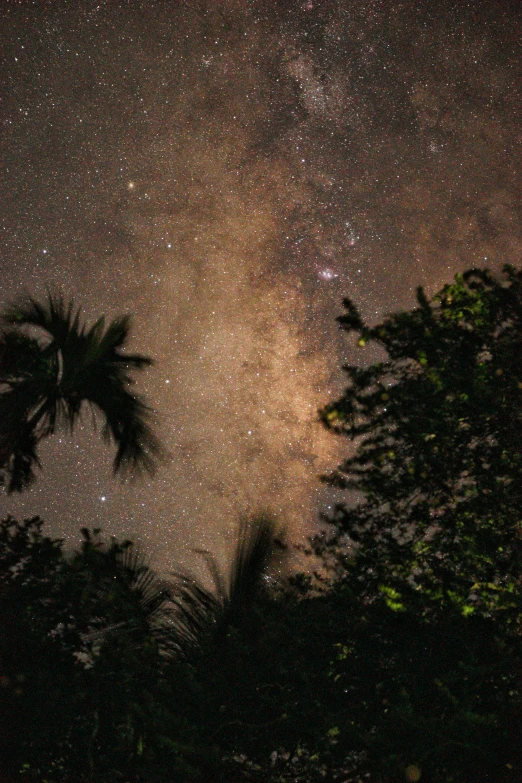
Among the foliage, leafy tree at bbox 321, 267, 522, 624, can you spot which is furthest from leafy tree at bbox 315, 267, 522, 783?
the foliage

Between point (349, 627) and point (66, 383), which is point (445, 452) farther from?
point (66, 383)

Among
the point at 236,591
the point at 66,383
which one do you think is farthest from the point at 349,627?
the point at 66,383

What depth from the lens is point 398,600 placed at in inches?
253

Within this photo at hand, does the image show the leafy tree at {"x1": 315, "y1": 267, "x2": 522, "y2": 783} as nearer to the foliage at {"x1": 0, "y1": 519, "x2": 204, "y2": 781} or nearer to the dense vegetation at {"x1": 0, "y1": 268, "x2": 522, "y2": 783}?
the dense vegetation at {"x1": 0, "y1": 268, "x2": 522, "y2": 783}

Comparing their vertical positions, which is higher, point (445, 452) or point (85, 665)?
point (445, 452)

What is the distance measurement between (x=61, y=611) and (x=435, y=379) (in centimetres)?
392

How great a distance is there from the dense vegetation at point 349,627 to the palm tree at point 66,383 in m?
1.01

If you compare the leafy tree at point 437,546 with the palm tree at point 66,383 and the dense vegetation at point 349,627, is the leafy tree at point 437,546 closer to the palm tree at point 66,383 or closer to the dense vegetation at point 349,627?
the dense vegetation at point 349,627

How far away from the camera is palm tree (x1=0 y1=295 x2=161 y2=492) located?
654cm

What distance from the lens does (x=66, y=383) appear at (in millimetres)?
6535

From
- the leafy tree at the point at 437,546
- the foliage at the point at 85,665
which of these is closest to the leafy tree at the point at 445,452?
the leafy tree at the point at 437,546

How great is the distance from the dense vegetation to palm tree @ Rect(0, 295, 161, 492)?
1.01 metres

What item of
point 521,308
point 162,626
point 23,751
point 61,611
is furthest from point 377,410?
point 23,751

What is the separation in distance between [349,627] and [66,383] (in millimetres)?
3066
